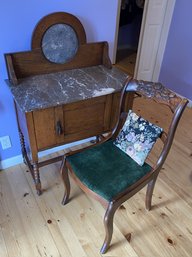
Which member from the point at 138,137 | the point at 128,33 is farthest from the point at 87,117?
the point at 128,33

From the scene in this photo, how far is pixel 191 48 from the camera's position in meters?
2.68

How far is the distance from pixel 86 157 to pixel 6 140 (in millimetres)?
743

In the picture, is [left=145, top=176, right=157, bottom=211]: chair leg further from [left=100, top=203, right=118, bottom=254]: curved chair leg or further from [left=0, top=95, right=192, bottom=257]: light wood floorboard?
[left=100, top=203, right=118, bottom=254]: curved chair leg

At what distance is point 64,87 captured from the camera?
1.44 meters

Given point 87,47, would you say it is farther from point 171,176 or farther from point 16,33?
point 171,176

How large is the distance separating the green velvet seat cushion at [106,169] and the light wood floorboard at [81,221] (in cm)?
43

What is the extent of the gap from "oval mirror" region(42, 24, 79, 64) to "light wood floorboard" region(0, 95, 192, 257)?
0.92 meters

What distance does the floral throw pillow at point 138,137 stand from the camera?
1326mm

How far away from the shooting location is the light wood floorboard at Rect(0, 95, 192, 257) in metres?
1.37

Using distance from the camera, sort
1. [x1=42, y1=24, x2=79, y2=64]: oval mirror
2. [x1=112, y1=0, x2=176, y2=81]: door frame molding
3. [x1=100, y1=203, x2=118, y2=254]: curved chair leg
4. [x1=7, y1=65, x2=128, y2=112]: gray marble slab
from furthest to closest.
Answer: [x1=112, y1=0, x2=176, y2=81]: door frame molding → [x1=42, y1=24, x2=79, y2=64]: oval mirror → [x1=7, y1=65, x2=128, y2=112]: gray marble slab → [x1=100, y1=203, x2=118, y2=254]: curved chair leg

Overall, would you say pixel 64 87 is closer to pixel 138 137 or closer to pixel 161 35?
pixel 138 137

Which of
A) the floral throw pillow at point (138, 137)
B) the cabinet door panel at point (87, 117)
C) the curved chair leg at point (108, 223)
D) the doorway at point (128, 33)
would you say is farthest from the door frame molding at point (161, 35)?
the curved chair leg at point (108, 223)

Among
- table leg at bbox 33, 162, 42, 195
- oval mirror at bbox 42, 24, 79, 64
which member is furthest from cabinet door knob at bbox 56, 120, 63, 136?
oval mirror at bbox 42, 24, 79, 64

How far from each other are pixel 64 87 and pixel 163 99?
0.62 metres
